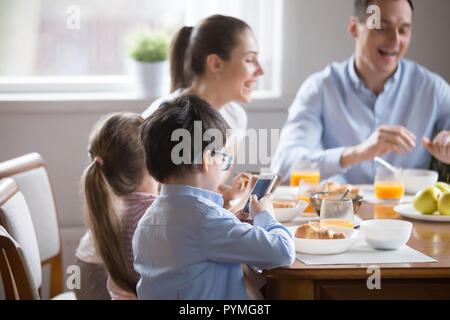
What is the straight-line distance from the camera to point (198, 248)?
1.44 meters

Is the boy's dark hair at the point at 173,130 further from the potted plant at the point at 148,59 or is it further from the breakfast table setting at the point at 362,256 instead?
the potted plant at the point at 148,59

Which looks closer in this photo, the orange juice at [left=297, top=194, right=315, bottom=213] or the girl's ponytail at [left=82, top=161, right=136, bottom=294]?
the girl's ponytail at [left=82, top=161, right=136, bottom=294]

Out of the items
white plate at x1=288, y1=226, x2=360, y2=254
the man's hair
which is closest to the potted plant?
the man's hair

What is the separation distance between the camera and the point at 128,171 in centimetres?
194

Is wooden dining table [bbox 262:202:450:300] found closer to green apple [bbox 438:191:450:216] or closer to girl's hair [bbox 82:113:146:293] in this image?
green apple [bbox 438:191:450:216]

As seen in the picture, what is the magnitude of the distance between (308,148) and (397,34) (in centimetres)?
63

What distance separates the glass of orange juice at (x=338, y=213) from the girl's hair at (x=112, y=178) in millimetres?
601

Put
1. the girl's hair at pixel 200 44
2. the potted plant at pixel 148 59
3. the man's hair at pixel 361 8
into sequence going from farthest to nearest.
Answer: the potted plant at pixel 148 59 → the man's hair at pixel 361 8 → the girl's hair at pixel 200 44

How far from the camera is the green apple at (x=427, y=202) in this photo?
1901 millimetres

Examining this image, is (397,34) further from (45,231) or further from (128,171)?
(45,231)

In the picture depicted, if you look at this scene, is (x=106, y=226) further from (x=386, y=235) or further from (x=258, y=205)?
(x=386, y=235)

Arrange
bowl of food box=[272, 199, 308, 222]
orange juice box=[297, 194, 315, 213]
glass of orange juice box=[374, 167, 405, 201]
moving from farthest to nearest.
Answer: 1. glass of orange juice box=[374, 167, 405, 201]
2. orange juice box=[297, 194, 315, 213]
3. bowl of food box=[272, 199, 308, 222]

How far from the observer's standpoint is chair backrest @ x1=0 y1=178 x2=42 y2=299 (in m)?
1.50

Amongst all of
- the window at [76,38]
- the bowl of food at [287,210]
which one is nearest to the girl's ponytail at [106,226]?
the bowl of food at [287,210]
